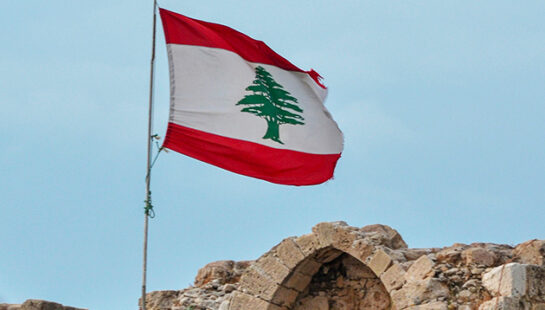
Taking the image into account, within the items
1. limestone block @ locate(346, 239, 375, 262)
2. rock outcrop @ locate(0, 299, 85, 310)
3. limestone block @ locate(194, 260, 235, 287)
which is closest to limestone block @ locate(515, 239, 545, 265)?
limestone block @ locate(346, 239, 375, 262)

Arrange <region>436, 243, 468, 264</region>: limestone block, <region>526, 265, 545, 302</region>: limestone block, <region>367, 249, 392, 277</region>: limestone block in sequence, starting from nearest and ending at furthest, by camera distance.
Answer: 1. <region>526, 265, 545, 302</region>: limestone block
2. <region>436, 243, 468, 264</region>: limestone block
3. <region>367, 249, 392, 277</region>: limestone block

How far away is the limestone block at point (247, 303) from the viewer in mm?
16062

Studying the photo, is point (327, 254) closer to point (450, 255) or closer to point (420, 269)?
point (420, 269)

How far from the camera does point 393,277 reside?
50.4ft

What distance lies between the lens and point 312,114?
641 inches

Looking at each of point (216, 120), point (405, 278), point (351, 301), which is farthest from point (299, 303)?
point (216, 120)

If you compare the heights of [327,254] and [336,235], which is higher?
[336,235]

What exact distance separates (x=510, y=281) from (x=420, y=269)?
120cm

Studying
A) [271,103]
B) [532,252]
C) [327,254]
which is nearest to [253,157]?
[271,103]


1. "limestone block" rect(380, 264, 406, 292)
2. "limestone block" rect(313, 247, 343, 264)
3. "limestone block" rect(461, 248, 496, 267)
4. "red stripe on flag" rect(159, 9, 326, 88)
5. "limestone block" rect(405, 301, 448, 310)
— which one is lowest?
"limestone block" rect(405, 301, 448, 310)

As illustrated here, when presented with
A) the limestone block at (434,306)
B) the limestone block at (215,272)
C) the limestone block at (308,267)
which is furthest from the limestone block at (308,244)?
the limestone block at (434,306)

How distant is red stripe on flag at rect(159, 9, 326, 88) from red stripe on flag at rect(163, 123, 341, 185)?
119 centimetres

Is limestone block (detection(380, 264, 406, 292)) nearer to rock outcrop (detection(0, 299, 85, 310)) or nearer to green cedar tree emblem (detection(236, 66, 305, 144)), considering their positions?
green cedar tree emblem (detection(236, 66, 305, 144))

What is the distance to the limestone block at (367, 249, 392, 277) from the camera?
15.5 m
